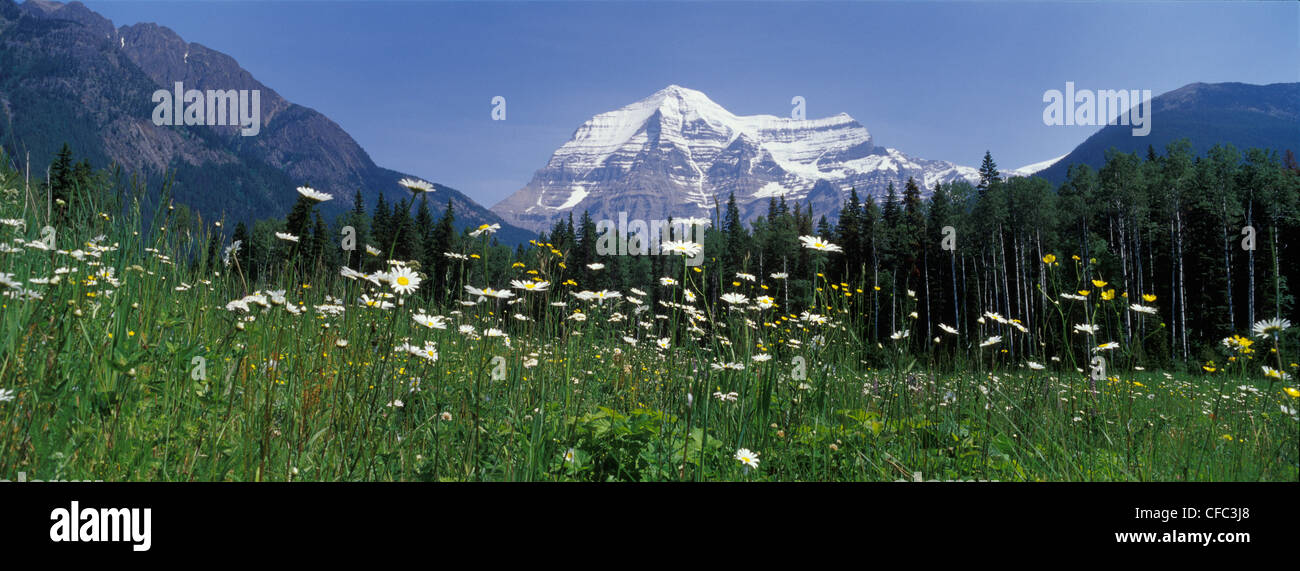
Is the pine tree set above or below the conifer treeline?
above

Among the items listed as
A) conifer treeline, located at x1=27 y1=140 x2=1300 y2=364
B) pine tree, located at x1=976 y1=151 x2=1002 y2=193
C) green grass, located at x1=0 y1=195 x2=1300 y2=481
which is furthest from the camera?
pine tree, located at x1=976 y1=151 x2=1002 y2=193

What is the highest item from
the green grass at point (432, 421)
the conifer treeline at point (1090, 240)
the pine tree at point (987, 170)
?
the pine tree at point (987, 170)

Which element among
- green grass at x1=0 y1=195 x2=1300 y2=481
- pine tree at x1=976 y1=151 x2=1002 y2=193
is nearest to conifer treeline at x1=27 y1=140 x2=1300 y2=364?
pine tree at x1=976 y1=151 x2=1002 y2=193

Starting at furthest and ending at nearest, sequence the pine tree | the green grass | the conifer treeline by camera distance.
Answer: the pine tree
the conifer treeline
the green grass

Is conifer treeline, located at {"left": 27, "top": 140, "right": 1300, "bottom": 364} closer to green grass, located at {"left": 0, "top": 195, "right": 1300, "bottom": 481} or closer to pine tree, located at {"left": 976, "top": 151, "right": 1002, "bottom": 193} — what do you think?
pine tree, located at {"left": 976, "top": 151, "right": 1002, "bottom": 193}

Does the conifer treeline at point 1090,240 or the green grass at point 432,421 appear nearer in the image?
the green grass at point 432,421

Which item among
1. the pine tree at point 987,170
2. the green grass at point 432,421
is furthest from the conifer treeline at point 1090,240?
the green grass at point 432,421

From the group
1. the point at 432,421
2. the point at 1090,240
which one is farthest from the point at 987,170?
the point at 432,421

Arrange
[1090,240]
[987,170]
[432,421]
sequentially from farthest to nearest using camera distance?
[987,170] → [1090,240] → [432,421]

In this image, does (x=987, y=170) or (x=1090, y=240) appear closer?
(x=1090, y=240)

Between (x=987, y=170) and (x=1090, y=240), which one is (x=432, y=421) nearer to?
(x=1090, y=240)

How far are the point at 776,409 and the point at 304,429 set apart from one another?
2119 millimetres

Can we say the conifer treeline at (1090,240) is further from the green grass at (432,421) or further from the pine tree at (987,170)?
the green grass at (432,421)
